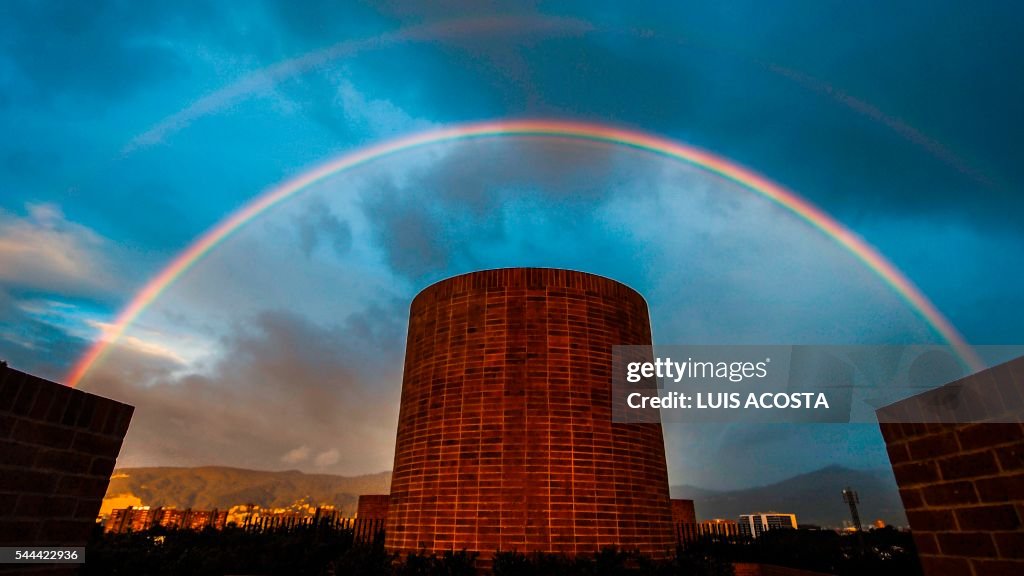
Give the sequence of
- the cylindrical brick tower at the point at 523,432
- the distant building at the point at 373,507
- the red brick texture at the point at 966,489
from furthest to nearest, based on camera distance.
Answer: the distant building at the point at 373,507 → the cylindrical brick tower at the point at 523,432 → the red brick texture at the point at 966,489

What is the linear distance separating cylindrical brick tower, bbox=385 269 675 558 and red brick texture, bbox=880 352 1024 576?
5602mm

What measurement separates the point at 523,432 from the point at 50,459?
662 centimetres

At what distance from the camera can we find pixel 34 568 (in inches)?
112

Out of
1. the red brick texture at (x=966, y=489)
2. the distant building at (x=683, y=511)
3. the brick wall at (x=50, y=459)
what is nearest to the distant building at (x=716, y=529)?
the distant building at (x=683, y=511)

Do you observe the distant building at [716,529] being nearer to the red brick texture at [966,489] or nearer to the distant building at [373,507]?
the distant building at [373,507]

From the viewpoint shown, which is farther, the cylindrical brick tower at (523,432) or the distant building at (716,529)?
the distant building at (716,529)

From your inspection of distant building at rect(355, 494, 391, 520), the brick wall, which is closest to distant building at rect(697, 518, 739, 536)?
distant building at rect(355, 494, 391, 520)

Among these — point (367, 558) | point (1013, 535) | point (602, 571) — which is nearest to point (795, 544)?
point (602, 571)

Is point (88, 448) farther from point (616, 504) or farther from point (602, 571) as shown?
point (616, 504)

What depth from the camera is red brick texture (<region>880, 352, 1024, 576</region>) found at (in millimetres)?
2730

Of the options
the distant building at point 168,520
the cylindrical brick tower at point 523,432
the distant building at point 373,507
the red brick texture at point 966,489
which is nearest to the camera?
the red brick texture at point 966,489

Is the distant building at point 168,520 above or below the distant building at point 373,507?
below

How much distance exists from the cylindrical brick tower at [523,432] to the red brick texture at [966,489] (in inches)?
221

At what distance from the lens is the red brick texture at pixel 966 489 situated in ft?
8.96
